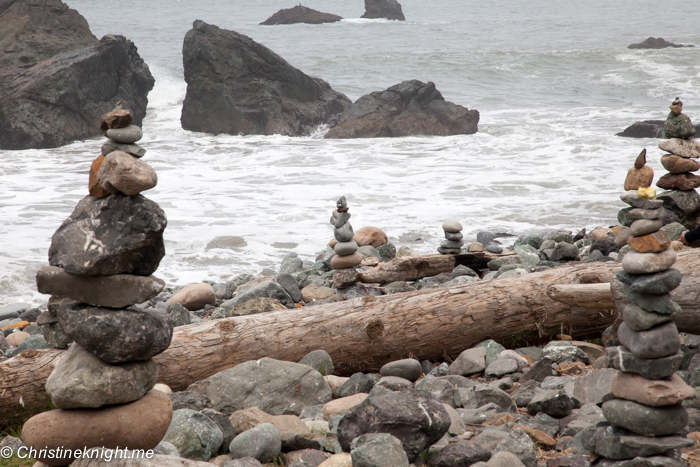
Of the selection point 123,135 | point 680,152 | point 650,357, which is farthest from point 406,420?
point 680,152

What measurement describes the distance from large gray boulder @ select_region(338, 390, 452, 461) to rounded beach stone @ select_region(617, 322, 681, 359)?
41.5 inches

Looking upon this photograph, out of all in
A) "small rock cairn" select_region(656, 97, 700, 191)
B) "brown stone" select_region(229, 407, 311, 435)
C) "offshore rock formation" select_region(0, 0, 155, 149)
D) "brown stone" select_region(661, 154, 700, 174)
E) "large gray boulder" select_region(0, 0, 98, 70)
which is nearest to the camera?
"brown stone" select_region(229, 407, 311, 435)

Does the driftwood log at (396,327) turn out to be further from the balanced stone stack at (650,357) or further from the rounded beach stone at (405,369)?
the balanced stone stack at (650,357)

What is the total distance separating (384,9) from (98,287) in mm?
67445

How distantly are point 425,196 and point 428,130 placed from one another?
10620 mm

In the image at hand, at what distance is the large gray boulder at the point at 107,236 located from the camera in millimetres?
2752

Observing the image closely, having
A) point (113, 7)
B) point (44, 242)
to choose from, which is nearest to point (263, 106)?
point (44, 242)

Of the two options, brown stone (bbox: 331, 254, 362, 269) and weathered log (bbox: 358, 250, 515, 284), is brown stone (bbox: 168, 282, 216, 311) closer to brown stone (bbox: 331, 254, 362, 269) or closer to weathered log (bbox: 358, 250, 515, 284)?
brown stone (bbox: 331, 254, 362, 269)

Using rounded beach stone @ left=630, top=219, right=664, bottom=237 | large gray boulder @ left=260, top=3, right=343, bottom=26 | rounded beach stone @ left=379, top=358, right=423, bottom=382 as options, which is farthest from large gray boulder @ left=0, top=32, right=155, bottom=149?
large gray boulder @ left=260, top=3, right=343, bottom=26

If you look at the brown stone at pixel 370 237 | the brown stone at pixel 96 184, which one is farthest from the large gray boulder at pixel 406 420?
the brown stone at pixel 370 237

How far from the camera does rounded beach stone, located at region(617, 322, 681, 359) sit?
2.62m

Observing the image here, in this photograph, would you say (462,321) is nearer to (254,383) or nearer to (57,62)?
(254,383)

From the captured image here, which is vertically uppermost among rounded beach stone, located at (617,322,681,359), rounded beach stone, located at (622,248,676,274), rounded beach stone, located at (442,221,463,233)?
rounded beach stone, located at (622,248,676,274)

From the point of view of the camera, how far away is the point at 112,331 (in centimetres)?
280
